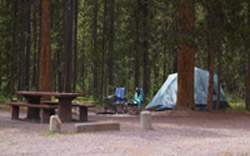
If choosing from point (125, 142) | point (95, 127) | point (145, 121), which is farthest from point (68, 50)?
point (125, 142)

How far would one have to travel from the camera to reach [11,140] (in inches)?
334

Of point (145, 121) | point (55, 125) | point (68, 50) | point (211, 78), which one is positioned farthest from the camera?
point (68, 50)

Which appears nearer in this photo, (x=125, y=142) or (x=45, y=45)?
(x=125, y=142)

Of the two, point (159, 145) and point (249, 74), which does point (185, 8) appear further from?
point (159, 145)

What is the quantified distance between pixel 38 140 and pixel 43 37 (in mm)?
10831

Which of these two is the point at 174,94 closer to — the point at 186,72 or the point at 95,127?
the point at 186,72

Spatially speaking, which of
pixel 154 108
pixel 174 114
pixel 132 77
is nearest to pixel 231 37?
pixel 174 114

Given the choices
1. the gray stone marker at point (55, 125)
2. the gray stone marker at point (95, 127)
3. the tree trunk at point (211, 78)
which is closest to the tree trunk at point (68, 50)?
the tree trunk at point (211, 78)

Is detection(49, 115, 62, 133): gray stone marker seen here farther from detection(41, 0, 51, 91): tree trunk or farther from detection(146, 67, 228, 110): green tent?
detection(146, 67, 228, 110): green tent

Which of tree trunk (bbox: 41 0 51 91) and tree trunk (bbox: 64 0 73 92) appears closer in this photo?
tree trunk (bbox: 41 0 51 91)

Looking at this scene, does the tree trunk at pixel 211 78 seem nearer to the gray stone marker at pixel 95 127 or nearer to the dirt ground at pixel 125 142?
the dirt ground at pixel 125 142

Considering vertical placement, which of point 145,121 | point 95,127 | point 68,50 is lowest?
point 95,127

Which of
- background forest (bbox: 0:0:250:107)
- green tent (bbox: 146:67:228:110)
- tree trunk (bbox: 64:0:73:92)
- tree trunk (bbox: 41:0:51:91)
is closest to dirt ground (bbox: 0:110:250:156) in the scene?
background forest (bbox: 0:0:250:107)

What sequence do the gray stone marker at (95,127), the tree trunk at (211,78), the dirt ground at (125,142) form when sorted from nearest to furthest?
the dirt ground at (125,142)
the gray stone marker at (95,127)
the tree trunk at (211,78)
